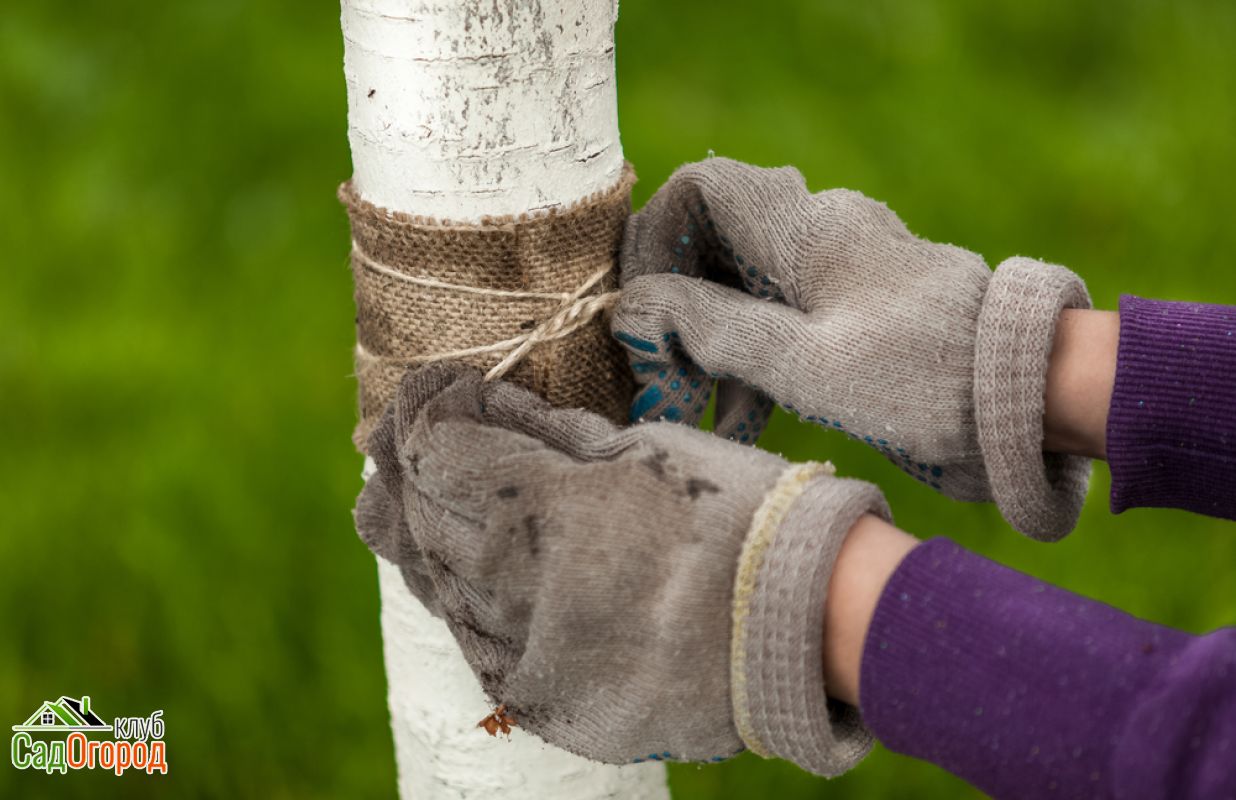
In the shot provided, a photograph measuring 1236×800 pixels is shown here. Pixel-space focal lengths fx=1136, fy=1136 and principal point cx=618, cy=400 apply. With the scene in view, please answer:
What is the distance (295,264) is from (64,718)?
0.96m

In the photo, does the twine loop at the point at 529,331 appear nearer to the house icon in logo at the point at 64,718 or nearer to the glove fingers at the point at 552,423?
the glove fingers at the point at 552,423

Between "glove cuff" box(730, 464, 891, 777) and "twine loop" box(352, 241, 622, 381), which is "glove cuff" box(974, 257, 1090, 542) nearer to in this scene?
"glove cuff" box(730, 464, 891, 777)

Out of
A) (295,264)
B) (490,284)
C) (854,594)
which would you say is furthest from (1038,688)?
(295,264)

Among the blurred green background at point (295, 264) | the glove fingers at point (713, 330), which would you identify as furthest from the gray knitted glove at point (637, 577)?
the blurred green background at point (295, 264)

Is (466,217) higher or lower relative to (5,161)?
higher

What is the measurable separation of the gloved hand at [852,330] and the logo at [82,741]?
1.07 metres

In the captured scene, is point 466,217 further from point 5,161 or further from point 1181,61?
point 1181,61

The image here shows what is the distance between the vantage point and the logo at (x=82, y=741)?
154 cm

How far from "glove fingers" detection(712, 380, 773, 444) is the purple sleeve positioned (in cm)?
26

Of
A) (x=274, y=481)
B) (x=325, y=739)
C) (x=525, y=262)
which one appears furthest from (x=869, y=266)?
(x=274, y=481)

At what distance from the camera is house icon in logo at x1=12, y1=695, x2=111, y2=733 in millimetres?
1561

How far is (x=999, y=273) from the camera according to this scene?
2.49ft

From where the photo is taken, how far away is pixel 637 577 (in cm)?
67

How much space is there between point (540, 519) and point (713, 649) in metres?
0.13
